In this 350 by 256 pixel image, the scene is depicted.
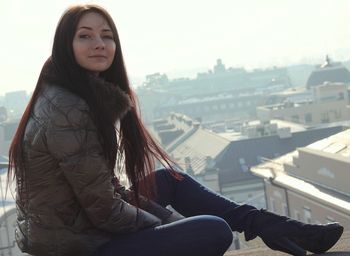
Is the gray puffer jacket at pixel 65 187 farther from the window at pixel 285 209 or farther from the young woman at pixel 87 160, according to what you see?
the window at pixel 285 209

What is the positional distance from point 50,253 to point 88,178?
24 cm

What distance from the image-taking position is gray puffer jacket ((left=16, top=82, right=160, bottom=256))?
66.1 inches

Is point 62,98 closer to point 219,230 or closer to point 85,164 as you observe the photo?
point 85,164

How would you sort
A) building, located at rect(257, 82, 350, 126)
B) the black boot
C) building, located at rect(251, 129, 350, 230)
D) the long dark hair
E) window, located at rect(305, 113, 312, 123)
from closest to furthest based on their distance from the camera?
the long dark hair → the black boot → building, located at rect(251, 129, 350, 230) → building, located at rect(257, 82, 350, 126) → window, located at rect(305, 113, 312, 123)

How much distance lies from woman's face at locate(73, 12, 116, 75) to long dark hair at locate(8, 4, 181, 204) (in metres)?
0.01

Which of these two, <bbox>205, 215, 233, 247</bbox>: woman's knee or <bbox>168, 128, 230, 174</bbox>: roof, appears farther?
<bbox>168, 128, 230, 174</bbox>: roof

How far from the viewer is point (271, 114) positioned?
132 feet

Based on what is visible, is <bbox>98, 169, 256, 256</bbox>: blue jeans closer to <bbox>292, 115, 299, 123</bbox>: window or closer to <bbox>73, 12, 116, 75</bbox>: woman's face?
<bbox>73, 12, 116, 75</bbox>: woman's face

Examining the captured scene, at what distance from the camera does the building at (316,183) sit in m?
11.6

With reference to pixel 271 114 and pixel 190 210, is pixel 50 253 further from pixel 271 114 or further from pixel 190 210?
pixel 271 114

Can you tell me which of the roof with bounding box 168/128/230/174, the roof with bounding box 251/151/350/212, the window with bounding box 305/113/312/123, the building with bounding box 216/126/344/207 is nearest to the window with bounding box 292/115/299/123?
the window with bounding box 305/113/312/123

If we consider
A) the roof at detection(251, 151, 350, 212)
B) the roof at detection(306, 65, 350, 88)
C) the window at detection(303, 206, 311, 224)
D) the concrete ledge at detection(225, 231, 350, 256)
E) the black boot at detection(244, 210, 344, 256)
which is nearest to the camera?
the black boot at detection(244, 210, 344, 256)

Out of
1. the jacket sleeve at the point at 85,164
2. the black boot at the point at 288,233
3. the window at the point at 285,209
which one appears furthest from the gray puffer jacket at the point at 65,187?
the window at the point at 285,209

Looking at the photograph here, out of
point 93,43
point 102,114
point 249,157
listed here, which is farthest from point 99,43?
point 249,157
